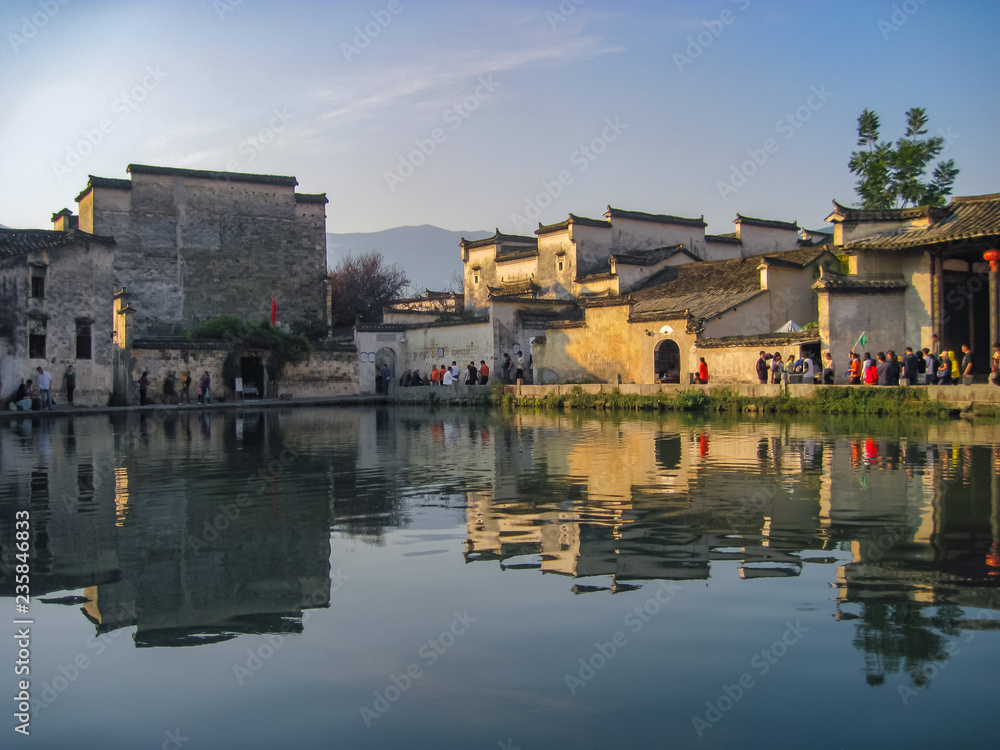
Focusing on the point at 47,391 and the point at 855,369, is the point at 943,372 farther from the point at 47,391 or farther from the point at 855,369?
the point at 47,391

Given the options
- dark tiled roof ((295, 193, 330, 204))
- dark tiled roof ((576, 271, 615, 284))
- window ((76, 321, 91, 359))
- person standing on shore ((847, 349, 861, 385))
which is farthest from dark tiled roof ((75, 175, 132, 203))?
person standing on shore ((847, 349, 861, 385))

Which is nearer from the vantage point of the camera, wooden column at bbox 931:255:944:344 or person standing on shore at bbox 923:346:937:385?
person standing on shore at bbox 923:346:937:385

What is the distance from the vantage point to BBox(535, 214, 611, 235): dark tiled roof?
1501 inches

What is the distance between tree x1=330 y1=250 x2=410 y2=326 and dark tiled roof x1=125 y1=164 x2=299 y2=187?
365 inches

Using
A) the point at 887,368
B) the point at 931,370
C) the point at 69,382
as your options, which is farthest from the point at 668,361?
the point at 69,382

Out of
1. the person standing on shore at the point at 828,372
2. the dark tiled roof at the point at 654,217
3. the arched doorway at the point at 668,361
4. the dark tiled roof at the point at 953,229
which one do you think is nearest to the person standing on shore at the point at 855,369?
the person standing on shore at the point at 828,372

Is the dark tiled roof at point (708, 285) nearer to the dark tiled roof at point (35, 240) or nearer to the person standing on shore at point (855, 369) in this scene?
the person standing on shore at point (855, 369)

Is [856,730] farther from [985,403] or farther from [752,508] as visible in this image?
[985,403]

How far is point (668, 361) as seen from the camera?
98.1 feet

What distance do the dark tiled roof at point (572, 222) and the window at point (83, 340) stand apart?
18.6 meters

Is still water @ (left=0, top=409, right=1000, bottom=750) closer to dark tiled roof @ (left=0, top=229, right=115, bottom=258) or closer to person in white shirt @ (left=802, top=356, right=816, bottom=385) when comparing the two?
person in white shirt @ (left=802, top=356, right=816, bottom=385)

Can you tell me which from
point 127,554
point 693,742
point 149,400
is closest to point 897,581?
point 693,742

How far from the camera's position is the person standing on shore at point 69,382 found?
27.3 metres

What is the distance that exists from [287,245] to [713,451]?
32.4 metres
